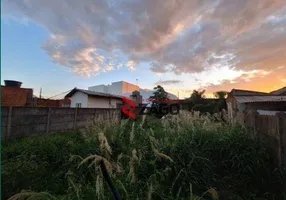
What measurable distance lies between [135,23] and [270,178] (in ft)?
16.4

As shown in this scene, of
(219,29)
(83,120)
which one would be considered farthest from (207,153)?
(83,120)

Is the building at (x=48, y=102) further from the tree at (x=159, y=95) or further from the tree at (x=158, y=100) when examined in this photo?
the tree at (x=159, y=95)

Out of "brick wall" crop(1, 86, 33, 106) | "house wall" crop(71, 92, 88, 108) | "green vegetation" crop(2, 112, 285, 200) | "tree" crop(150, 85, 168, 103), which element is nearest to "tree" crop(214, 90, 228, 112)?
"tree" crop(150, 85, 168, 103)

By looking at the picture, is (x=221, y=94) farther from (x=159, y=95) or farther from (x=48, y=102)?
(x=48, y=102)

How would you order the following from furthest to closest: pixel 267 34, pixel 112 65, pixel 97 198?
pixel 112 65 < pixel 267 34 < pixel 97 198

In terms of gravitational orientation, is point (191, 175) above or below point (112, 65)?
below

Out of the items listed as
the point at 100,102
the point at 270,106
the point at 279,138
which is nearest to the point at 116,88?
the point at 100,102

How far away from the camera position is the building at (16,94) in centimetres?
1027

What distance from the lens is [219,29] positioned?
15.7 feet

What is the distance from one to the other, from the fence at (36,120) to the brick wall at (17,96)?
23.9ft

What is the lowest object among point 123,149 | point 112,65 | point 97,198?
point 97,198

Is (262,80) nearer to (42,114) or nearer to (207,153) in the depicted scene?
(207,153)

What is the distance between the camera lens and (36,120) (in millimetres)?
4613

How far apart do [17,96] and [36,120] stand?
8.37m
